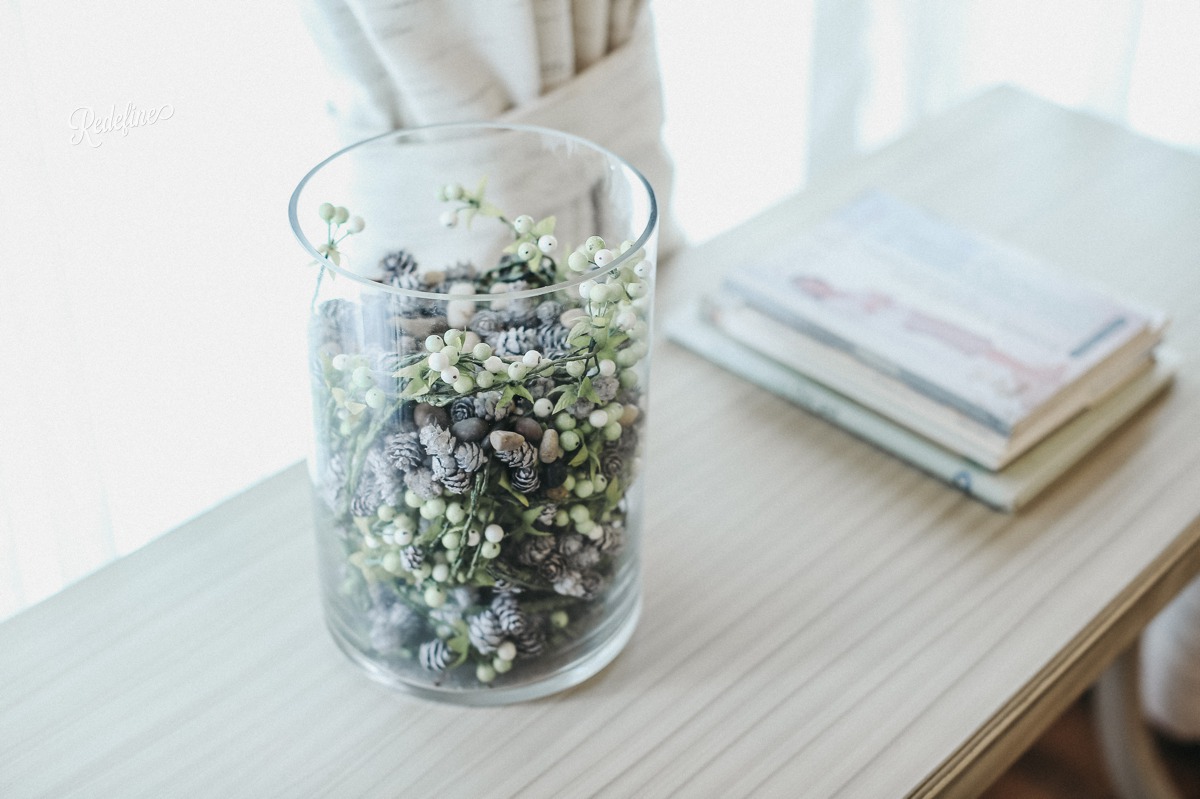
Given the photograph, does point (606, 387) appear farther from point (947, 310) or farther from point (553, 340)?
point (947, 310)

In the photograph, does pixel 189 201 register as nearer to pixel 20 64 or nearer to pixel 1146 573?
pixel 20 64

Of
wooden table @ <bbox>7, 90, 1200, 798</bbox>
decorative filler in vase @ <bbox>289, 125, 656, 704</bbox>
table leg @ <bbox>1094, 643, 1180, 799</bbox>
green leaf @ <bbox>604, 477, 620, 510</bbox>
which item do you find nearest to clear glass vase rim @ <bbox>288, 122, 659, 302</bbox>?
decorative filler in vase @ <bbox>289, 125, 656, 704</bbox>

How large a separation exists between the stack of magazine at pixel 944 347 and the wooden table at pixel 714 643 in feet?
0.06

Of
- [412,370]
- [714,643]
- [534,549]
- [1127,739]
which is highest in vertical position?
[412,370]

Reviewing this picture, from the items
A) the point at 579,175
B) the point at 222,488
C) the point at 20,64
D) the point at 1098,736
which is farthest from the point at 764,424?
the point at 1098,736

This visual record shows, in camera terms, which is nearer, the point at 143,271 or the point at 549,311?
the point at 549,311

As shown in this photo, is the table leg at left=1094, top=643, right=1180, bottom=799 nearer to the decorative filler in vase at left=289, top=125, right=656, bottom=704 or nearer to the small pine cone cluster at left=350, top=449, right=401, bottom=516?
the decorative filler in vase at left=289, top=125, right=656, bottom=704

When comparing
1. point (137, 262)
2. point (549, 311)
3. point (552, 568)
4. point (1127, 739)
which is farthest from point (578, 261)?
point (1127, 739)

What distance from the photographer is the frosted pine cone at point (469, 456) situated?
562 millimetres

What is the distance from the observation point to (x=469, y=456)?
562 millimetres

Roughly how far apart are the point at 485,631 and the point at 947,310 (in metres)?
0.45

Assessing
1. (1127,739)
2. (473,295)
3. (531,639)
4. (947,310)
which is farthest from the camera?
(1127,739)

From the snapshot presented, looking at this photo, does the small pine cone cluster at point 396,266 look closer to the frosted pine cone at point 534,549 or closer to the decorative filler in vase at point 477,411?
the decorative filler in vase at point 477,411

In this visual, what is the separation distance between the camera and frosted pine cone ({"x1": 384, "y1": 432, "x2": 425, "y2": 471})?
565 millimetres
